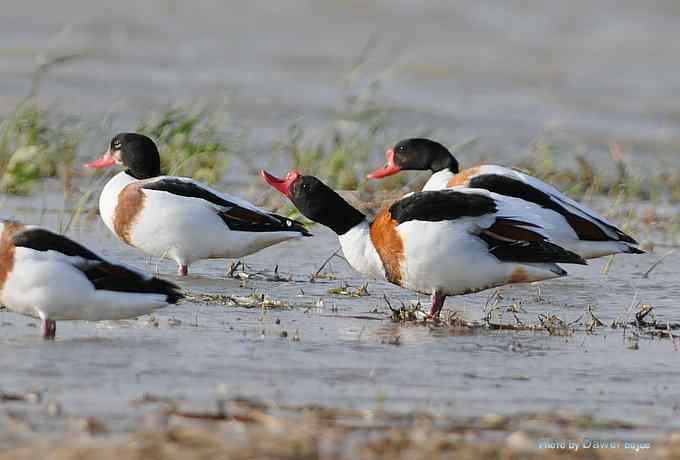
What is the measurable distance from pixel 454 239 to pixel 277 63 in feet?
38.5

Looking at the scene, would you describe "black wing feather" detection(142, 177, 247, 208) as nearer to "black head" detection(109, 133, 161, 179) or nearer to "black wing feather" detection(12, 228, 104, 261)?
"black head" detection(109, 133, 161, 179)

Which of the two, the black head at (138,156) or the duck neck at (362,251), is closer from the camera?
the duck neck at (362,251)

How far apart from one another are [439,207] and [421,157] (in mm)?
2426

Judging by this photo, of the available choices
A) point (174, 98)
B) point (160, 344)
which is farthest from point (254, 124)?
point (160, 344)

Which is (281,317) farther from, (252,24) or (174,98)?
(252,24)

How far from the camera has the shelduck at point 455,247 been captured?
736 cm

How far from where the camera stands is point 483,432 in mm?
4898

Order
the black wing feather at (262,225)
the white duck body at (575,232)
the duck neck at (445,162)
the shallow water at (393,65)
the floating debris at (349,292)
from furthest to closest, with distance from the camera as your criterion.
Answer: the shallow water at (393,65) → the duck neck at (445,162) → the black wing feather at (262,225) → the white duck body at (575,232) → the floating debris at (349,292)

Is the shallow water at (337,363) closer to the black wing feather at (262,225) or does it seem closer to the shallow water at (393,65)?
the black wing feather at (262,225)

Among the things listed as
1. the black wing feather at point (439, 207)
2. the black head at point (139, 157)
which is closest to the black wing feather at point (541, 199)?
the black wing feather at point (439, 207)

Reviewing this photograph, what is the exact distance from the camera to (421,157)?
9.76 meters

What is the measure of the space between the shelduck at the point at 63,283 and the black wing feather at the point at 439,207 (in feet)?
5.10

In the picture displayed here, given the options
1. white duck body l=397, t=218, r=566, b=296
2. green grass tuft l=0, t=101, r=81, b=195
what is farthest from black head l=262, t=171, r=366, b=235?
green grass tuft l=0, t=101, r=81, b=195

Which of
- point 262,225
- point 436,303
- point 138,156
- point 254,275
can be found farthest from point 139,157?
point 436,303
